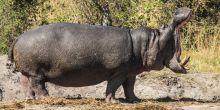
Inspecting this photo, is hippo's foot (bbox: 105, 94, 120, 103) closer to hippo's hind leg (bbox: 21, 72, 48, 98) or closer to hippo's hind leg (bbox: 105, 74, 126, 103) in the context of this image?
hippo's hind leg (bbox: 105, 74, 126, 103)

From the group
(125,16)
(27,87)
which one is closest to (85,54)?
(27,87)

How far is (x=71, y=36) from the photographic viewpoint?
7.33 meters

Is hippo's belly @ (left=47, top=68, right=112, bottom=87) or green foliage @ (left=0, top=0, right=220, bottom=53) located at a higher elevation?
hippo's belly @ (left=47, top=68, right=112, bottom=87)

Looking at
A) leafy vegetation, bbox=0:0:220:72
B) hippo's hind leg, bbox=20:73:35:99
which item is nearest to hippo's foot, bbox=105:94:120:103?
hippo's hind leg, bbox=20:73:35:99

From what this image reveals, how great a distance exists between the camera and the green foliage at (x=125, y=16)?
15.4 m

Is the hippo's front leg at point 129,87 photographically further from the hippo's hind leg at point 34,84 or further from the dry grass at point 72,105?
the hippo's hind leg at point 34,84

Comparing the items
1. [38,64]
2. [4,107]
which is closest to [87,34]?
[38,64]

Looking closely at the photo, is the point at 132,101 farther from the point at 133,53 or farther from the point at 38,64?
the point at 38,64

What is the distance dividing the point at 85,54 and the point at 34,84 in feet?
2.33

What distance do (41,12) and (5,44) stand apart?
1.76 meters

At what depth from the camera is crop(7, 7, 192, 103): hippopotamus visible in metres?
7.26

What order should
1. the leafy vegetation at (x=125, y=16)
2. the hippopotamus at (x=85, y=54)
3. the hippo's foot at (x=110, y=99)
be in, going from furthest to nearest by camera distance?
the leafy vegetation at (x=125, y=16)
the hippo's foot at (x=110, y=99)
the hippopotamus at (x=85, y=54)

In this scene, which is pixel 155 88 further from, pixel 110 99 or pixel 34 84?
pixel 34 84

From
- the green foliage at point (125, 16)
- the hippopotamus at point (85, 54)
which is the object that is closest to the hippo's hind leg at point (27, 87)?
the hippopotamus at point (85, 54)
